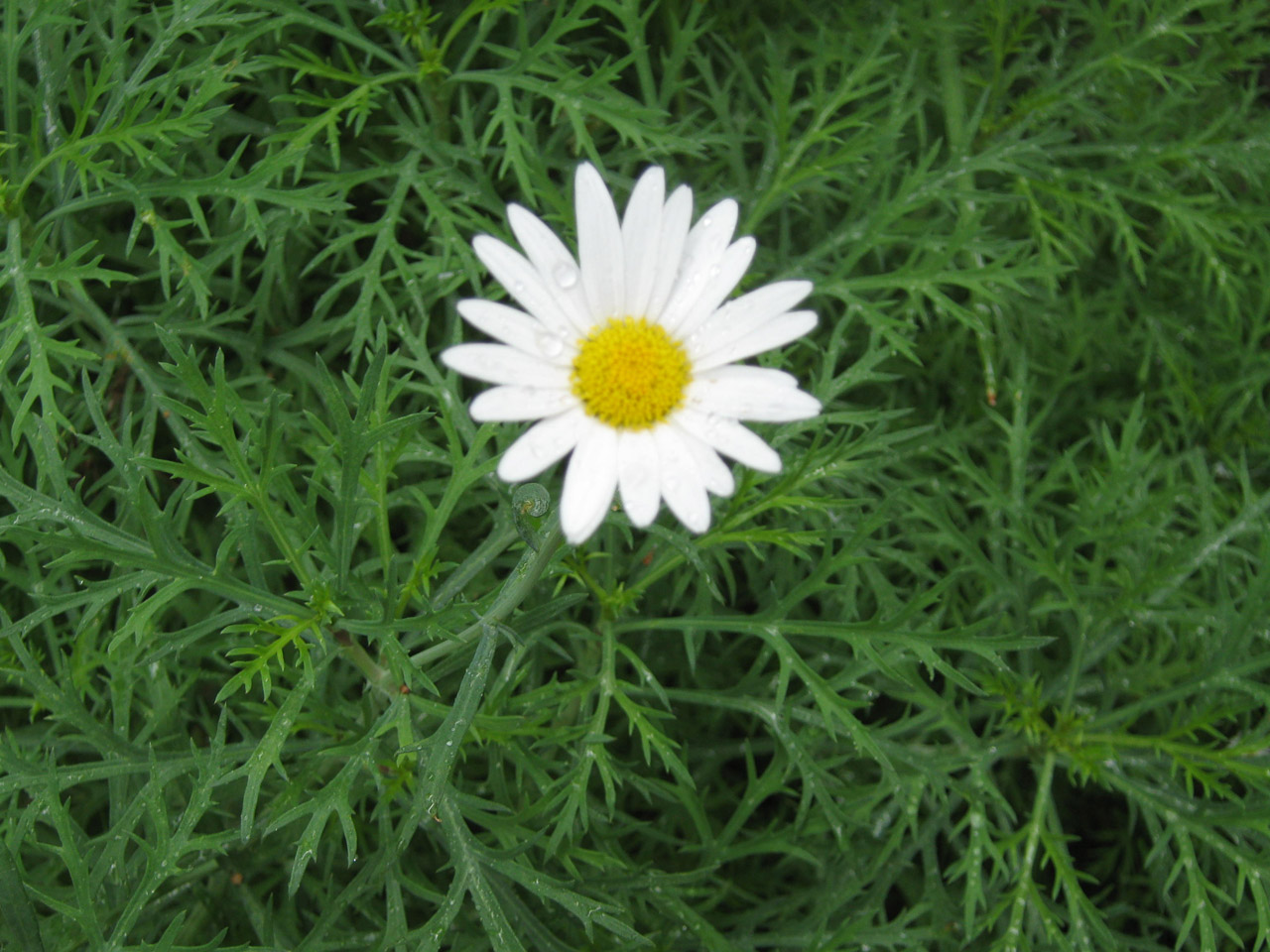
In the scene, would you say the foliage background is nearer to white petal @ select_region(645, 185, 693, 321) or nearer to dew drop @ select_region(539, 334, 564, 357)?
dew drop @ select_region(539, 334, 564, 357)

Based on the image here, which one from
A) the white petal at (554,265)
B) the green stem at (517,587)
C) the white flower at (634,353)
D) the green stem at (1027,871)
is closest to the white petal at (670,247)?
the white flower at (634,353)

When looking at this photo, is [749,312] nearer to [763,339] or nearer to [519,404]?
[763,339]

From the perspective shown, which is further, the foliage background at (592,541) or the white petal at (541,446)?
the foliage background at (592,541)

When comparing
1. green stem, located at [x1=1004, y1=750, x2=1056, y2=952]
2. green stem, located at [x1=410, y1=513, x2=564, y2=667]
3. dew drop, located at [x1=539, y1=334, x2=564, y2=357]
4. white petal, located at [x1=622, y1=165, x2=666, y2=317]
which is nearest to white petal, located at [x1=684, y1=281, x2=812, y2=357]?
white petal, located at [x1=622, y1=165, x2=666, y2=317]

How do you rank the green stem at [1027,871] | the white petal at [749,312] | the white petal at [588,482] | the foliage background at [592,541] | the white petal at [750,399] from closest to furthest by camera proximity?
the white petal at [588,482] < the white petal at [750,399] < the white petal at [749,312] < the foliage background at [592,541] < the green stem at [1027,871]

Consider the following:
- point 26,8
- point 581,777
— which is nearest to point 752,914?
point 581,777

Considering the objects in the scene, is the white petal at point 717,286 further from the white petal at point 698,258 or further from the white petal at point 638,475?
the white petal at point 638,475

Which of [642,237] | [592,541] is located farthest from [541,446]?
[592,541]
